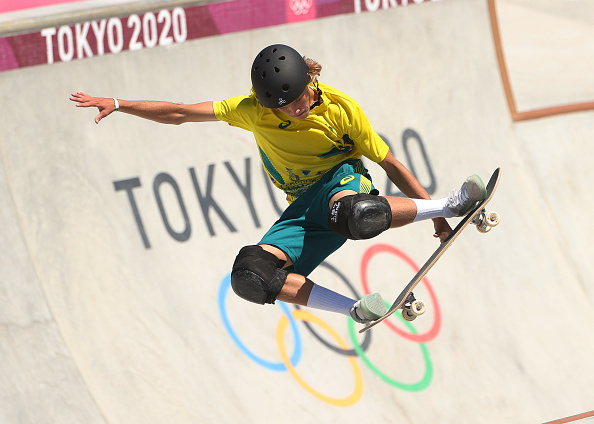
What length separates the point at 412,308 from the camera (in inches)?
187

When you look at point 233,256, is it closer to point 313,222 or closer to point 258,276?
point 313,222

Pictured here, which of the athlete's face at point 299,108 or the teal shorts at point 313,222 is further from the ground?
the athlete's face at point 299,108

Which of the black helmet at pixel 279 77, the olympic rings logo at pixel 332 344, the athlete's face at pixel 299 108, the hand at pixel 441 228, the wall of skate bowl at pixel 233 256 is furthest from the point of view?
the olympic rings logo at pixel 332 344

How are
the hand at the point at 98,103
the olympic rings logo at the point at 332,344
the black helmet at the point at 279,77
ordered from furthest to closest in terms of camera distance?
1. the olympic rings logo at the point at 332,344
2. the hand at the point at 98,103
3. the black helmet at the point at 279,77

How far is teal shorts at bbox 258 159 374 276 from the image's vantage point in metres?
4.85

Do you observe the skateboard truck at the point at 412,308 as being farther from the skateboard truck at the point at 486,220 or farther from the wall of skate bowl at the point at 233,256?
the wall of skate bowl at the point at 233,256

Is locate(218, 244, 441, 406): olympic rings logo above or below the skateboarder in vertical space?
below

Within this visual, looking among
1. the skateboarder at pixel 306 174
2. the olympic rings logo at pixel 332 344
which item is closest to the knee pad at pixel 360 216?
the skateboarder at pixel 306 174

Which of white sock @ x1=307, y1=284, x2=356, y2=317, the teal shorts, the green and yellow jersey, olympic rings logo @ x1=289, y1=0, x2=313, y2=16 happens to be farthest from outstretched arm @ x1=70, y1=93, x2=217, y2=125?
olympic rings logo @ x1=289, y1=0, x2=313, y2=16

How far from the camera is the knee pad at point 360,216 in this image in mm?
4430

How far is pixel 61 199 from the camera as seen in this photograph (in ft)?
24.0

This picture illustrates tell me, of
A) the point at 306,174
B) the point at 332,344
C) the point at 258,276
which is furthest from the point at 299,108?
the point at 332,344

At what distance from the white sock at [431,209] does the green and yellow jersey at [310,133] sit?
0.43m

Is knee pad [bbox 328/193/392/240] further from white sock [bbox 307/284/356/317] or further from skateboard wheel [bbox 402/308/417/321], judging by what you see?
skateboard wheel [bbox 402/308/417/321]
